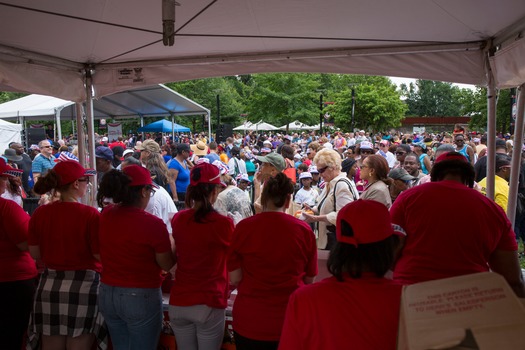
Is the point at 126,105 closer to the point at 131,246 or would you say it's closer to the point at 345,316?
the point at 131,246

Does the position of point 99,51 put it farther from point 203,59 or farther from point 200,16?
point 200,16

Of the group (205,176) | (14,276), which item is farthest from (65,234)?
(205,176)

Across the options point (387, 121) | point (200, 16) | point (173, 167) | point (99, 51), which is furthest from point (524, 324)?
point (387, 121)

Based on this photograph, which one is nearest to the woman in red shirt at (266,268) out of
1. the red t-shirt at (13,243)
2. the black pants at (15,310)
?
the red t-shirt at (13,243)

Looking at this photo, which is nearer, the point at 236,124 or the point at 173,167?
the point at 173,167

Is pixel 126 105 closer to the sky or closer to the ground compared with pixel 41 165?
A: closer to the sky

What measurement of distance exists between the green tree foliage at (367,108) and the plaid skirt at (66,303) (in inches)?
1457

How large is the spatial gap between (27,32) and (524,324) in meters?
4.06

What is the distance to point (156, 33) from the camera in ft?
12.7

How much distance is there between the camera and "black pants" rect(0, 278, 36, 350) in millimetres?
3176

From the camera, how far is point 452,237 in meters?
2.29

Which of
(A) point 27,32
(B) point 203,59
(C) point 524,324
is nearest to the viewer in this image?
(C) point 524,324

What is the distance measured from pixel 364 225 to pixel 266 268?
984mm

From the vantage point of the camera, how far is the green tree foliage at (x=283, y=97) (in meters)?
33.1
